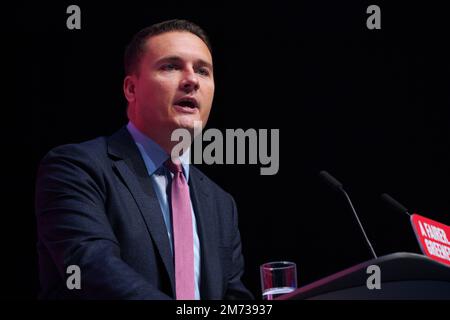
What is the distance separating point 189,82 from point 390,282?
0.98 m

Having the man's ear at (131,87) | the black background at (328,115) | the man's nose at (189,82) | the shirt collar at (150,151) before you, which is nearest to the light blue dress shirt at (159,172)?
the shirt collar at (150,151)

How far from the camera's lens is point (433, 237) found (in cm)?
139

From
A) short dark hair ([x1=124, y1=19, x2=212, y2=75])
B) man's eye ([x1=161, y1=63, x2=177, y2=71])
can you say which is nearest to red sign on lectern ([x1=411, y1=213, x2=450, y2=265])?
man's eye ([x1=161, y1=63, x2=177, y2=71])

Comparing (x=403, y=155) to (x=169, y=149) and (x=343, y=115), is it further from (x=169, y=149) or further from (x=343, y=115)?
(x=169, y=149)

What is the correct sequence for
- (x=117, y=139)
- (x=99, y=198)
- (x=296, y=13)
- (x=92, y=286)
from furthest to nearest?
1. (x=296, y=13)
2. (x=117, y=139)
3. (x=99, y=198)
4. (x=92, y=286)

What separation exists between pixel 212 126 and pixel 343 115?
649 millimetres

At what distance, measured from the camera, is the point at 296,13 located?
8.23 feet

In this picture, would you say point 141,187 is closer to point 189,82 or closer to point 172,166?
point 172,166

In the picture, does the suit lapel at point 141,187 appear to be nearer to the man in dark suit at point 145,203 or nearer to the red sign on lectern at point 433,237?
the man in dark suit at point 145,203

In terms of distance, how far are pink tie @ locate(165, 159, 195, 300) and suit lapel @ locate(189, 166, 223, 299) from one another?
9 cm

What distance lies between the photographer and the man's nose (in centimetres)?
173

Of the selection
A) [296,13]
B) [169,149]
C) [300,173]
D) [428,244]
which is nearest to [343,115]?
[300,173]

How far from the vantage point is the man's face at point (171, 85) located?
1.73 metres

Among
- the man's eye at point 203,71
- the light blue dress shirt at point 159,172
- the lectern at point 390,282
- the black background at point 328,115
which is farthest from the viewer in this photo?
the black background at point 328,115
